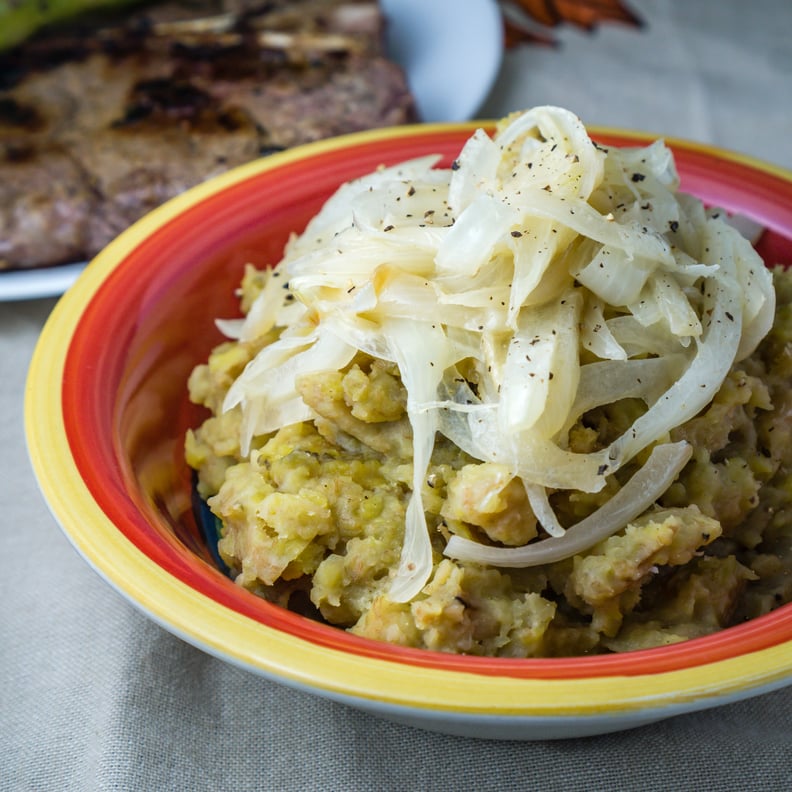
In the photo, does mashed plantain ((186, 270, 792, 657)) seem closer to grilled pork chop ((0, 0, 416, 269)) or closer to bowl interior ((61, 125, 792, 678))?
bowl interior ((61, 125, 792, 678))

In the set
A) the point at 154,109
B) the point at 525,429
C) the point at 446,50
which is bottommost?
the point at 154,109

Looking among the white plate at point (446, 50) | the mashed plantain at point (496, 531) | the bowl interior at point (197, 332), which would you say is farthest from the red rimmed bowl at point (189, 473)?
the white plate at point (446, 50)

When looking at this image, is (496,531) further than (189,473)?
No

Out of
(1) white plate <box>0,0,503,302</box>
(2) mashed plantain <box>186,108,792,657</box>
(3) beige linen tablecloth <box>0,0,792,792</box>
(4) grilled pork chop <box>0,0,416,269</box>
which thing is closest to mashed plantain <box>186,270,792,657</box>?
(2) mashed plantain <box>186,108,792,657</box>

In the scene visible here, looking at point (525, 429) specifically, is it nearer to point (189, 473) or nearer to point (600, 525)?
point (600, 525)

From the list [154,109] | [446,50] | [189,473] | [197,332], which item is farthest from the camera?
[446,50]

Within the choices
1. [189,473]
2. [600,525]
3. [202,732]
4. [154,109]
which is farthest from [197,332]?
[154,109]
